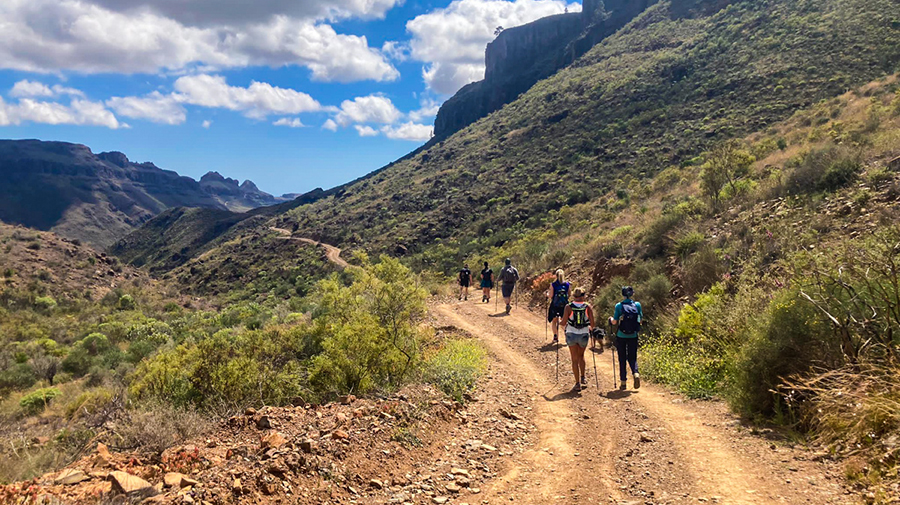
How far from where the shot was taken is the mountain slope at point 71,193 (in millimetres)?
132125

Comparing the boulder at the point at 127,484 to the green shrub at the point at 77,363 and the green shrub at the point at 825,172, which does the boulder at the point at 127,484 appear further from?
the green shrub at the point at 77,363

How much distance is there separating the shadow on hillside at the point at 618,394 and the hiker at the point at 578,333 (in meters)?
0.44

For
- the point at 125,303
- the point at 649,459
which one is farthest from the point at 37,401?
Answer: the point at 125,303

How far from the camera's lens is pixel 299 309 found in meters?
23.4

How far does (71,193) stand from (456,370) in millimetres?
186025

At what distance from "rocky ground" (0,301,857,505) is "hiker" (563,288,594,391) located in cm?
93

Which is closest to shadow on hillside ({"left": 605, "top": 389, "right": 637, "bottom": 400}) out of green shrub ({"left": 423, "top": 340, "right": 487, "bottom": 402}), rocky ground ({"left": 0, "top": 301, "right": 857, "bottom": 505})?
rocky ground ({"left": 0, "top": 301, "right": 857, "bottom": 505})

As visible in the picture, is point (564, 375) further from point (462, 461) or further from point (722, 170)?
point (722, 170)

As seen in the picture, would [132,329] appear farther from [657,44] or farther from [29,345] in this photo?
[657,44]

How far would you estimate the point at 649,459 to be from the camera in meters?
4.57

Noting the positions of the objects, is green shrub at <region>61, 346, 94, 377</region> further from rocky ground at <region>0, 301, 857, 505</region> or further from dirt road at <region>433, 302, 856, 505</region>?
dirt road at <region>433, 302, 856, 505</region>

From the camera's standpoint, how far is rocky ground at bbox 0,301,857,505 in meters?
3.69

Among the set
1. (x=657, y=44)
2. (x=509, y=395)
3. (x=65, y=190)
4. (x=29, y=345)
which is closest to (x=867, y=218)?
(x=509, y=395)

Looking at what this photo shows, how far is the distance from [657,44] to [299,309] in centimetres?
5801
